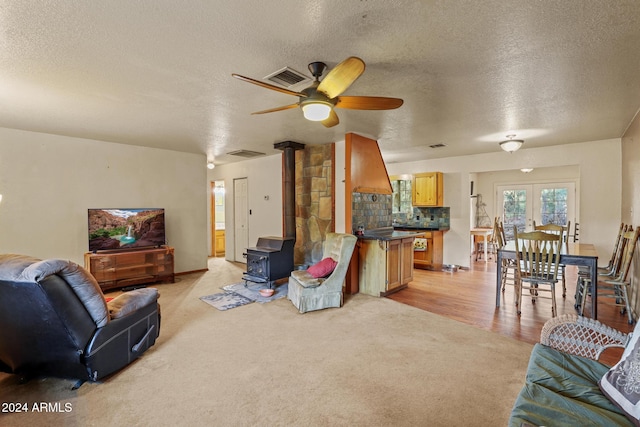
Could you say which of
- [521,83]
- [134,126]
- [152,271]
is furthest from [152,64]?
[152,271]

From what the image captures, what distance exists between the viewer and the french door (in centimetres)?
754

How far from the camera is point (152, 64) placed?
2.37 meters

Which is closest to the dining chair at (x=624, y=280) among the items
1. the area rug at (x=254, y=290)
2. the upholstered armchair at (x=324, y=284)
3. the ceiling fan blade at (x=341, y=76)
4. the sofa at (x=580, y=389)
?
the sofa at (x=580, y=389)

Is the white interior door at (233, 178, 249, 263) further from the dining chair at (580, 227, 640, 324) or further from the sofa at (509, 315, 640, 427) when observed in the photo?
the sofa at (509, 315, 640, 427)

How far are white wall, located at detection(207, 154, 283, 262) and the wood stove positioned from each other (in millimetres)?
1231

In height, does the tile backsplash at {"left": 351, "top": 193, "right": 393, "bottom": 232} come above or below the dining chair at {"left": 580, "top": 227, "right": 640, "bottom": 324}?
above

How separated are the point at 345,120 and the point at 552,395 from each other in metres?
3.36

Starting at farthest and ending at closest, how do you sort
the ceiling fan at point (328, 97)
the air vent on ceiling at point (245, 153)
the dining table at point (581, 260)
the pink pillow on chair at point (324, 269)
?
the air vent on ceiling at point (245, 153), the pink pillow on chair at point (324, 269), the dining table at point (581, 260), the ceiling fan at point (328, 97)

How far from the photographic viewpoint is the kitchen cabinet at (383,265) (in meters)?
4.47

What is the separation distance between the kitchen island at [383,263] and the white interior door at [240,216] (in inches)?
129

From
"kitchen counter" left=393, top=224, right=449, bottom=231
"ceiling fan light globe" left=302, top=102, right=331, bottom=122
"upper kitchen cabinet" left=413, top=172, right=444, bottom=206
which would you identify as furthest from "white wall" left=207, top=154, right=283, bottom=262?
"ceiling fan light globe" left=302, top=102, right=331, bottom=122

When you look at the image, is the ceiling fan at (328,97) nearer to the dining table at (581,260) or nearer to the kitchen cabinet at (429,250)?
the dining table at (581,260)

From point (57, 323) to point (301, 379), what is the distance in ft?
5.44

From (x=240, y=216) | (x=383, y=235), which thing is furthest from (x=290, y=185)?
(x=240, y=216)
